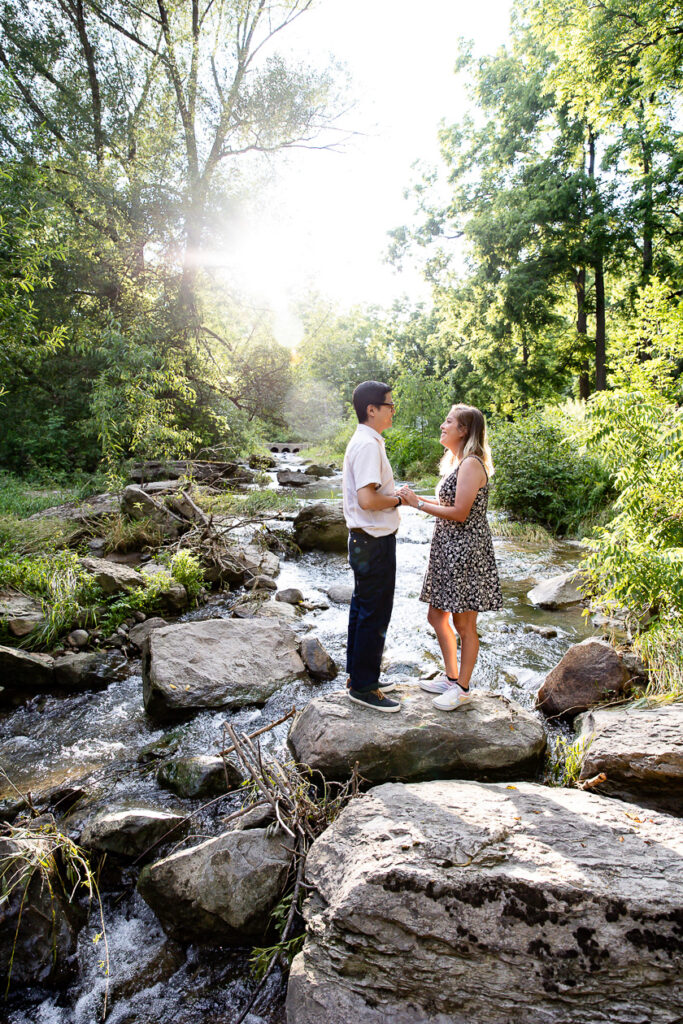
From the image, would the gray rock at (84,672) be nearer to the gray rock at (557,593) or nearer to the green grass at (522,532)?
the gray rock at (557,593)

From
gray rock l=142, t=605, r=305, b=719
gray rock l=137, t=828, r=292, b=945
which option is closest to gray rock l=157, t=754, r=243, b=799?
gray rock l=137, t=828, r=292, b=945

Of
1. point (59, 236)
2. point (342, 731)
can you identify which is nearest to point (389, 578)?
point (342, 731)

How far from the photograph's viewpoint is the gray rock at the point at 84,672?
506cm

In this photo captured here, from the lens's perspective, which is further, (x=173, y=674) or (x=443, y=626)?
(x=173, y=674)

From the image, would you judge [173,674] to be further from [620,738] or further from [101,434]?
[101,434]

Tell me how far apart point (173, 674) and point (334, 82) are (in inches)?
902

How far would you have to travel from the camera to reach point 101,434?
13047mm

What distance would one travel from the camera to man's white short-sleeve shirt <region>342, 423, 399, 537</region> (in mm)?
3393

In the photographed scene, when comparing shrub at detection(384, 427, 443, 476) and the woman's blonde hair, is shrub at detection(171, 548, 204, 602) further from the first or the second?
shrub at detection(384, 427, 443, 476)

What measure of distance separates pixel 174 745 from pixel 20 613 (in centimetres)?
262

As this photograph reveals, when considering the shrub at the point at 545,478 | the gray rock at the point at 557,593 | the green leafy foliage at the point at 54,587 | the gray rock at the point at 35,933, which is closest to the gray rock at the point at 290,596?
the green leafy foliage at the point at 54,587

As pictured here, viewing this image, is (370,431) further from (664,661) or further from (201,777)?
(664,661)

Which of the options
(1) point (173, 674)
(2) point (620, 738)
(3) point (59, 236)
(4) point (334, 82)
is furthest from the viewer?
(4) point (334, 82)

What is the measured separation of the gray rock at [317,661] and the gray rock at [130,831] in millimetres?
2184
